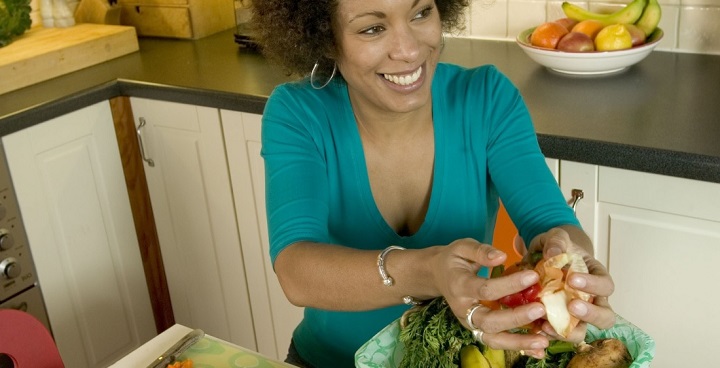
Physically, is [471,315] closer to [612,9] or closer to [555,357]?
[555,357]

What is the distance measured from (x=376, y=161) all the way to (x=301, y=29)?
235mm

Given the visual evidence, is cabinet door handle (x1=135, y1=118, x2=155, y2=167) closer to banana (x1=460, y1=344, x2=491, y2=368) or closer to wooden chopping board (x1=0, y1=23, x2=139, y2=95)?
wooden chopping board (x1=0, y1=23, x2=139, y2=95)

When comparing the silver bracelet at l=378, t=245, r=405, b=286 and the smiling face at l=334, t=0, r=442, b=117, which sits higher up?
the smiling face at l=334, t=0, r=442, b=117

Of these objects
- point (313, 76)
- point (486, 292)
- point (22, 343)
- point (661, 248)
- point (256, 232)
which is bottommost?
point (256, 232)

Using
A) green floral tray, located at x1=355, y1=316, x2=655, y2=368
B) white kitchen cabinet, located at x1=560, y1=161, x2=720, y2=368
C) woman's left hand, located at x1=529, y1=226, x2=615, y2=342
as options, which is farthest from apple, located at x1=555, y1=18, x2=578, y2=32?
green floral tray, located at x1=355, y1=316, x2=655, y2=368

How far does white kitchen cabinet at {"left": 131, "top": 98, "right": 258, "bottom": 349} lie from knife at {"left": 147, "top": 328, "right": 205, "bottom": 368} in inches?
36.5

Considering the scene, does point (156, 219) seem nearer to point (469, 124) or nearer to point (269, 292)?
point (269, 292)

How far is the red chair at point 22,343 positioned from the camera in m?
1.26

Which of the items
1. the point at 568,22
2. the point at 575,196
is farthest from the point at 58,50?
the point at 575,196

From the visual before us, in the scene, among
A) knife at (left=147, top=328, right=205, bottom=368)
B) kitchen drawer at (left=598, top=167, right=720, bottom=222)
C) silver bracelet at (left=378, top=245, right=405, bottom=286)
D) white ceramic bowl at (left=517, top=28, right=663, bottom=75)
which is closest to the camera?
silver bracelet at (left=378, top=245, right=405, bottom=286)

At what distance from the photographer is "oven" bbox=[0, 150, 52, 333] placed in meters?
1.98

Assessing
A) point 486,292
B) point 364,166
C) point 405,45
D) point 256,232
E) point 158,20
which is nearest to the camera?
point 486,292

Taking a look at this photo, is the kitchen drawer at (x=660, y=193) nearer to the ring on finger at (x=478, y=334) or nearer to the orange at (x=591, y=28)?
the orange at (x=591, y=28)

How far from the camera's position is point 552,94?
1.82 m
